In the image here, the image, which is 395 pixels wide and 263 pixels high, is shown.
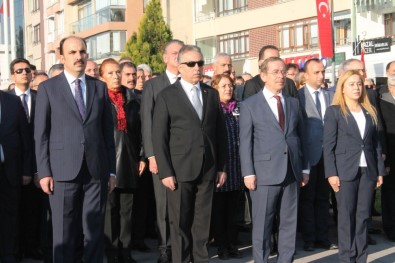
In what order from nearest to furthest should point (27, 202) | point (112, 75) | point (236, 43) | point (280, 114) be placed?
1. point (280, 114)
2. point (112, 75)
3. point (27, 202)
4. point (236, 43)

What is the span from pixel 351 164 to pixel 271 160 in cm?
98

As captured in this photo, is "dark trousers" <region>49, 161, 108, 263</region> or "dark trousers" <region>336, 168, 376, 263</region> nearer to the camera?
"dark trousers" <region>49, 161, 108, 263</region>

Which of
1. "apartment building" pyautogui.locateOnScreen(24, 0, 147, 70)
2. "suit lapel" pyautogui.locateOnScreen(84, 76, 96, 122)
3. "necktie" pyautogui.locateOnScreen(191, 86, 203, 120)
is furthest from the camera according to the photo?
"apartment building" pyautogui.locateOnScreen(24, 0, 147, 70)

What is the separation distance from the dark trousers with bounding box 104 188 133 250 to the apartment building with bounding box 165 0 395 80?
846 inches

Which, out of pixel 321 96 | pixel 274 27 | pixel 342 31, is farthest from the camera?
pixel 274 27

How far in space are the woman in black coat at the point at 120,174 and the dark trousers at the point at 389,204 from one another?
3557 mm

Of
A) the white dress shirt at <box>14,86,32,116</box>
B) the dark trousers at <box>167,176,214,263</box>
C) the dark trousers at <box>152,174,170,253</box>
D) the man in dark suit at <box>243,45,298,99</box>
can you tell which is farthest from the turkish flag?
the dark trousers at <box>167,176,214,263</box>

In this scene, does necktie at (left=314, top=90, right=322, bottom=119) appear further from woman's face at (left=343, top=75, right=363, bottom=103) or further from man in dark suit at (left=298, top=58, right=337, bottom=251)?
woman's face at (left=343, top=75, right=363, bottom=103)

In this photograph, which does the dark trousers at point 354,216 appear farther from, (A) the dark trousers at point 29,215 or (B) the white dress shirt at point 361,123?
(A) the dark trousers at point 29,215

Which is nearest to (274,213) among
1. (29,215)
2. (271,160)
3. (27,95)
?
(271,160)

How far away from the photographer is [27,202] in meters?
8.24

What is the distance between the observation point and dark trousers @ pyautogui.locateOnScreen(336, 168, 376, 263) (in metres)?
7.13

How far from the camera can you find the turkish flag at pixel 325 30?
20141mm

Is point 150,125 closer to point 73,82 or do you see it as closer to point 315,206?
point 73,82
